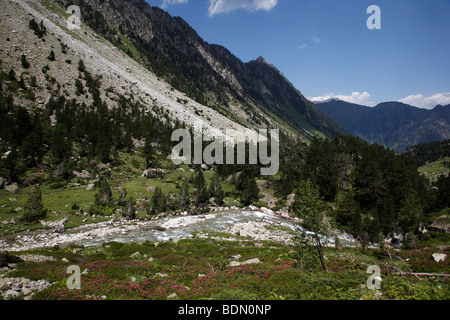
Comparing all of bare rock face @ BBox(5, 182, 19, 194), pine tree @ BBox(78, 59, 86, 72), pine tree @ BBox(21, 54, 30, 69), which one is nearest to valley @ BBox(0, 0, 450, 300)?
bare rock face @ BBox(5, 182, 19, 194)


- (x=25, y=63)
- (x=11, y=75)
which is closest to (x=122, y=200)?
(x=11, y=75)

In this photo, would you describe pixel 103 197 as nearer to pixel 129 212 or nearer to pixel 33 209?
pixel 129 212

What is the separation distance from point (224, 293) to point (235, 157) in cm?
8591

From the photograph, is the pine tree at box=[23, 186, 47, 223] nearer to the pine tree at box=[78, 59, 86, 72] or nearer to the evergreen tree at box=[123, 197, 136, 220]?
the evergreen tree at box=[123, 197, 136, 220]

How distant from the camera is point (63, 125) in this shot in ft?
238

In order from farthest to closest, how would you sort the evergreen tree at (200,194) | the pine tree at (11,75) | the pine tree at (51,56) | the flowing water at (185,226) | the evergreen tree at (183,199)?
the pine tree at (51,56), the pine tree at (11,75), the evergreen tree at (200,194), the evergreen tree at (183,199), the flowing water at (185,226)

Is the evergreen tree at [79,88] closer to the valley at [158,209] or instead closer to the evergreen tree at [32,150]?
the valley at [158,209]

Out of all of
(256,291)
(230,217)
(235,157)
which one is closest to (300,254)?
(256,291)

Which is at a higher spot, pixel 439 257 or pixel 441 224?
pixel 439 257

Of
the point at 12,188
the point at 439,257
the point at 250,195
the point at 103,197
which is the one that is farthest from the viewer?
the point at 250,195

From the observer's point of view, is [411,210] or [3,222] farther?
[411,210]

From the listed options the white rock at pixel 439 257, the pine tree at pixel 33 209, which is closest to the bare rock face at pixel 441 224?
the white rock at pixel 439 257

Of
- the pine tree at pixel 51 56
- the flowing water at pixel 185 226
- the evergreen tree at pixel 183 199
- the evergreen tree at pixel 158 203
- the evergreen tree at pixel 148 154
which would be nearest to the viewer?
the flowing water at pixel 185 226

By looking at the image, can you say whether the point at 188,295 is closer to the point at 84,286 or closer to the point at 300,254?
the point at 84,286
